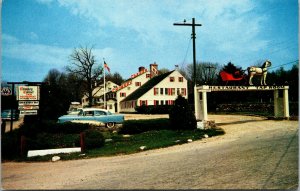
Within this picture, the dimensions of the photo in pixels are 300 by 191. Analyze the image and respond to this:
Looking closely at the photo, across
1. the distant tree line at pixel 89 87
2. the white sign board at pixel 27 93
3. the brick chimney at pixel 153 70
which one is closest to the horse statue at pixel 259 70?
the distant tree line at pixel 89 87

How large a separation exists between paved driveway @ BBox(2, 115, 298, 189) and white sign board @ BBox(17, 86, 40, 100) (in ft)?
12.1

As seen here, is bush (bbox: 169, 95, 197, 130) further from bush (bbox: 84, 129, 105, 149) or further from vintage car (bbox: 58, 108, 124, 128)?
bush (bbox: 84, 129, 105, 149)

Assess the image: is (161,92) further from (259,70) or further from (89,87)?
(259,70)

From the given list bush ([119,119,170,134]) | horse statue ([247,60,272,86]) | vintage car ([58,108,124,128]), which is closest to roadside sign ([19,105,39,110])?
bush ([119,119,170,134])

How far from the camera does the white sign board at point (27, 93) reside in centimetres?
1353

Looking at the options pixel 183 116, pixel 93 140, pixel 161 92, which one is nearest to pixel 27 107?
pixel 93 140

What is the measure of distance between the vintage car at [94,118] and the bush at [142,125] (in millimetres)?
2389

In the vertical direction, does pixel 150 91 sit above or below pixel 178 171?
above

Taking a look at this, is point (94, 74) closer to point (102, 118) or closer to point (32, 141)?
point (102, 118)

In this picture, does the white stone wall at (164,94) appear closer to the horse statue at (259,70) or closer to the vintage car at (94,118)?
the vintage car at (94,118)

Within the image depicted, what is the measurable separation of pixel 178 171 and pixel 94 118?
13.4 metres

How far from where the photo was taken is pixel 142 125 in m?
18.9

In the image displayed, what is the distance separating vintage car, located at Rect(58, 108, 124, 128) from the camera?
20219mm

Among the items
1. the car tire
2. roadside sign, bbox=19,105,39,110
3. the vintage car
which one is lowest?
the car tire
